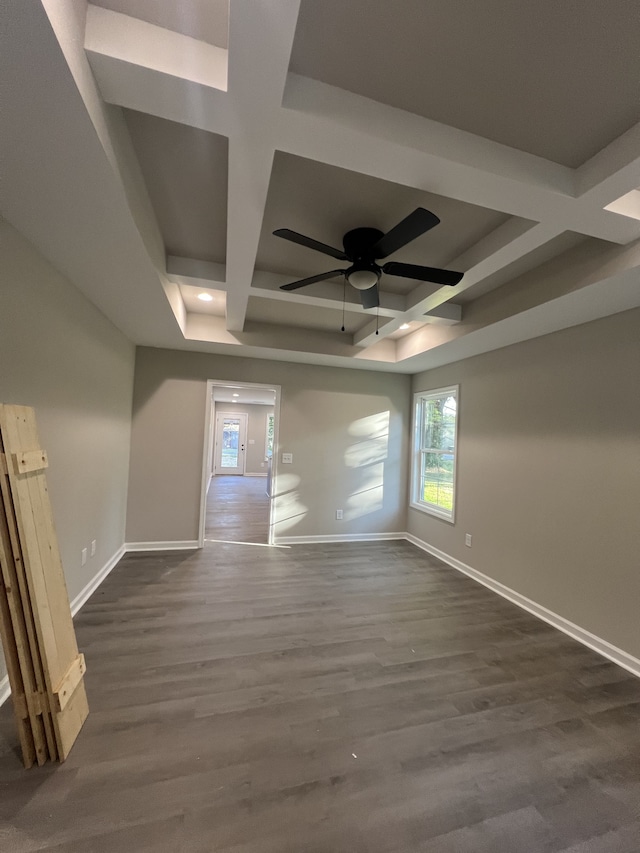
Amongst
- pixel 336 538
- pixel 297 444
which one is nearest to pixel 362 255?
pixel 297 444

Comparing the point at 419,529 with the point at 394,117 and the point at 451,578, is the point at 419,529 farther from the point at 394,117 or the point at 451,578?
the point at 394,117

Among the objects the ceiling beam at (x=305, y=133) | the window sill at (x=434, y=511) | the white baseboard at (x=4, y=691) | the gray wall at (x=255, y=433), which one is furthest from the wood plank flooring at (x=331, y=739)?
the gray wall at (x=255, y=433)

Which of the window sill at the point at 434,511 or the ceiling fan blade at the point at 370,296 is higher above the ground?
the ceiling fan blade at the point at 370,296

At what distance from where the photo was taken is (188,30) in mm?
1136

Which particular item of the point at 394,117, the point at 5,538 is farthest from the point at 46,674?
the point at 394,117

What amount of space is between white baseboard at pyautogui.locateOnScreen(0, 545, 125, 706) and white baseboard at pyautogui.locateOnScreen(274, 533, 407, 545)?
71.5 inches

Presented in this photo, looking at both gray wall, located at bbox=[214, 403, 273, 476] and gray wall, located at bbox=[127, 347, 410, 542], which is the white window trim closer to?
gray wall, located at bbox=[127, 347, 410, 542]

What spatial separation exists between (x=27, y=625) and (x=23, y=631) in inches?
1.3

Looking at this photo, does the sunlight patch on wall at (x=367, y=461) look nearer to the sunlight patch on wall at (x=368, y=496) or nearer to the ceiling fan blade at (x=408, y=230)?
the sunlight patch on wall at (x=368, y=496)

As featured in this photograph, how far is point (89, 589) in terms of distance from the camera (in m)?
3.00

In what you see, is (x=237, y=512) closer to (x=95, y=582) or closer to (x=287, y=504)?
(x=287, y=504)

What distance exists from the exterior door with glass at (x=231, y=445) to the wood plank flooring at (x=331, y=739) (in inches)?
347

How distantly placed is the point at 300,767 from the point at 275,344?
11.5 feet

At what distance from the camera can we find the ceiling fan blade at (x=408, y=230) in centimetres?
149
